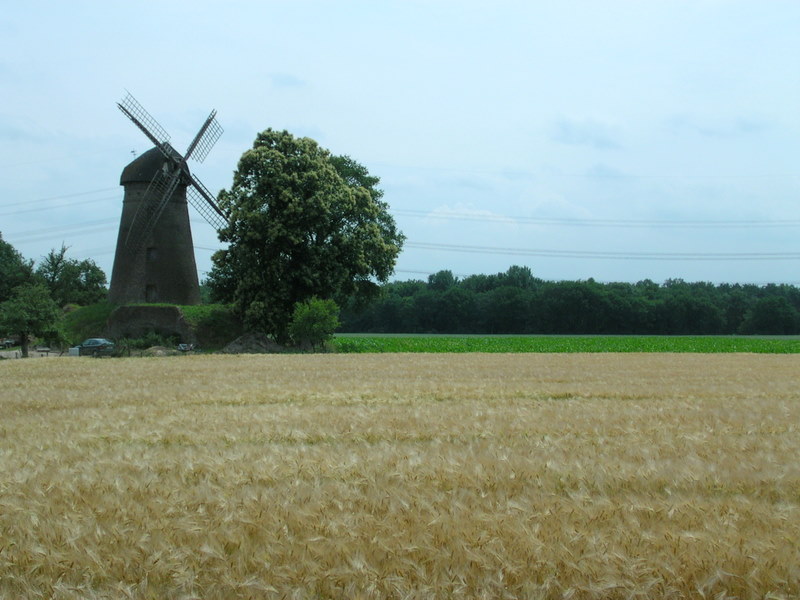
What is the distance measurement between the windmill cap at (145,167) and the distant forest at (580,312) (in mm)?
47436

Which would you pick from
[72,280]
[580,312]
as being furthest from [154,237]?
[580,312]

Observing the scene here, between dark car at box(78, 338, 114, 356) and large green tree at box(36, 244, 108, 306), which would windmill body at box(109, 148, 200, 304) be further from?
large green tree at box(36, 244, 108, 306)

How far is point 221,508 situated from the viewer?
5945mm

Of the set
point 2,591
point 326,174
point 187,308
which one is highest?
point 326,174

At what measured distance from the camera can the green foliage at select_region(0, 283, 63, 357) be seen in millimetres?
49303

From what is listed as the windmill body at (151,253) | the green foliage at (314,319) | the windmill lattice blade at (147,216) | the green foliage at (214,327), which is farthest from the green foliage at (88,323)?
the green foliage at (314,319)

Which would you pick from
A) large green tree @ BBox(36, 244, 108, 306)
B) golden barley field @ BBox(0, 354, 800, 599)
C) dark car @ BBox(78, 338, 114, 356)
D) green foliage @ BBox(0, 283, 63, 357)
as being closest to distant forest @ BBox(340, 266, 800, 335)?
large green tree @ BBox(36, 244, 108, 306)

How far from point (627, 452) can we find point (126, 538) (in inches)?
217

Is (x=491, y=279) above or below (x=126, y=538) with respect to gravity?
above

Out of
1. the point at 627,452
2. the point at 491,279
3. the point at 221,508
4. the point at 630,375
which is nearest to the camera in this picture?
the point at 221,508

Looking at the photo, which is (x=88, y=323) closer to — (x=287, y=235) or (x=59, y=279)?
(x=287, y=235)

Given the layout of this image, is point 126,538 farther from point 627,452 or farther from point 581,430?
point 581,430

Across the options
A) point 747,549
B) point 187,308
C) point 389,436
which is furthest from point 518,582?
point 187,308

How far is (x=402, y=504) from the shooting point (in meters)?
5.96
